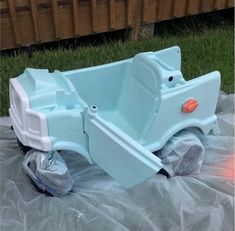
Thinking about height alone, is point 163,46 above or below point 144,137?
below

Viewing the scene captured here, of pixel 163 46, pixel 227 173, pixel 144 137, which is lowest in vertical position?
pixel 163 46

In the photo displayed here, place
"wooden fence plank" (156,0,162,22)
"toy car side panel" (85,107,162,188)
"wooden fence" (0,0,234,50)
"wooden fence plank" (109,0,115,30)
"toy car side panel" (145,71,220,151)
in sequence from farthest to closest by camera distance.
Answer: "wooden fence plank" (156,0,162,22)
"wooden fence plank" (109,0,115,30)
"wooden fence" (0,0,234,50)
"toy car side panel" (145,71,220,151)
"toy car side panel" (85,107,162,188)

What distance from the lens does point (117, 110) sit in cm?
158

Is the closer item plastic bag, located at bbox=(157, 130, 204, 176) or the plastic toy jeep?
the plastic toy jeep

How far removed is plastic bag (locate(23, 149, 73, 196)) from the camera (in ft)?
4.03

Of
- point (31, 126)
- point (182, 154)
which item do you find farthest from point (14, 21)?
point (182, 154)

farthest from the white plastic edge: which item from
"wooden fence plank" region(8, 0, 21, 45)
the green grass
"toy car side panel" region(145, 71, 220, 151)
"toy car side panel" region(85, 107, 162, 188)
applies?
"wooden fence plank" region(8, 0, 21, 45)

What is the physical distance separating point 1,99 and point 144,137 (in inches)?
25.8

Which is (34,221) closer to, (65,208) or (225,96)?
(65,208)

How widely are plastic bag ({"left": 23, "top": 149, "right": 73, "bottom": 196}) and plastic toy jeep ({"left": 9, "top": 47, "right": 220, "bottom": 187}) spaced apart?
A: 35mm

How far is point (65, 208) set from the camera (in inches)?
48.6

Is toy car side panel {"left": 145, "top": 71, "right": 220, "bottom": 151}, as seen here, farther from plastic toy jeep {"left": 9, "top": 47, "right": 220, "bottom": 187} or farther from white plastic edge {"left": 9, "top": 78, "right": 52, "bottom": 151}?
white plastic edge {"left": 9, "top": 78, "right": 52, "bottom": 151}

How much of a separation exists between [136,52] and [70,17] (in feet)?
1.15

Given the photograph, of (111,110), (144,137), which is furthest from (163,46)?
(144,137)
